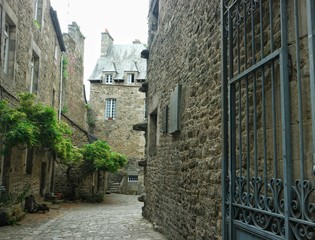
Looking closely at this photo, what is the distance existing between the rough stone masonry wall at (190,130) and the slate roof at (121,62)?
20.8 meters

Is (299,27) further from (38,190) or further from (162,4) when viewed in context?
(38,190)

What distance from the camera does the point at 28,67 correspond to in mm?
11828

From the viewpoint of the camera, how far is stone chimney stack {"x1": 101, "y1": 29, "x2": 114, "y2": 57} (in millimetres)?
31263

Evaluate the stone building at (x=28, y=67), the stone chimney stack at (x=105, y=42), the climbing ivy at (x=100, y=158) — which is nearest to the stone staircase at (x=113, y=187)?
the climbing ivy at (x=100, y=158)

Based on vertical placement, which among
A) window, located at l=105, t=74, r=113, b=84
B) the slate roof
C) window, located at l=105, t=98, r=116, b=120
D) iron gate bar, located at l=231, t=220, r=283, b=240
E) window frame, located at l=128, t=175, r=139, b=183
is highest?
the slate roof

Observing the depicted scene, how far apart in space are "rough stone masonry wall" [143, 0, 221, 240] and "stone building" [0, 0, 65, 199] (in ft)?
14.0

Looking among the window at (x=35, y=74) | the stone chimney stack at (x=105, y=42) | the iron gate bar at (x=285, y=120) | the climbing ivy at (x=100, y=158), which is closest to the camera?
the iron gate bar at (x=285, y=120)

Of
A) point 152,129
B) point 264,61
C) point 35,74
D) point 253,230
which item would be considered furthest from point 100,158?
point 264,61

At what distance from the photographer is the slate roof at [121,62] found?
29.2 metres

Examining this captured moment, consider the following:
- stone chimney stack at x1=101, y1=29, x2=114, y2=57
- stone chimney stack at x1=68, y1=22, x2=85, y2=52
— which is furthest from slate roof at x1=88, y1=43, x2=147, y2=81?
stone chimney stack at x1=68, y1=22, x2=85, y2=52

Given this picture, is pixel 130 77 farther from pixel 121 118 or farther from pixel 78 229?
pixel 78 229

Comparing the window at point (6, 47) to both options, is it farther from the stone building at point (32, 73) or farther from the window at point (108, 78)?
the window at point (108, 78)

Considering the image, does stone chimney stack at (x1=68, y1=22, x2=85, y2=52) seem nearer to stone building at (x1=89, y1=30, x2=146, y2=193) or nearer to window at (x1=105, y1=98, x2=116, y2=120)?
stone building at (x1=89, y1=30, x2=146, y2=193)

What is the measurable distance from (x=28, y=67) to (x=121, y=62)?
1897 cm
